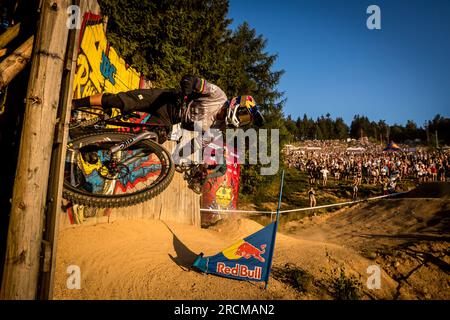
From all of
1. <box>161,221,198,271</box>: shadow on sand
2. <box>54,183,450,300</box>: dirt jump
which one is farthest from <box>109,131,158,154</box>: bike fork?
<box>161,221,198,271</box>: shadow on sand

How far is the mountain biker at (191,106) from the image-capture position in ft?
14.1

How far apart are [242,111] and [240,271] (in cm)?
305

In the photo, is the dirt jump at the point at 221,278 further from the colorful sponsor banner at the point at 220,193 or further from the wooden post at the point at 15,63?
the wooden post at the point at 15,63

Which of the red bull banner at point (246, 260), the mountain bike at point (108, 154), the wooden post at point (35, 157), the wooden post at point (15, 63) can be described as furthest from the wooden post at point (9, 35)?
the red bull banner at point (246, 260)

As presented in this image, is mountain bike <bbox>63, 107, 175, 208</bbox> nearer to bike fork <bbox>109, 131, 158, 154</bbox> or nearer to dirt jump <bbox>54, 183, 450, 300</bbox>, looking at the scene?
bike fork <bbox>109, 131, 158, 154</bbox>

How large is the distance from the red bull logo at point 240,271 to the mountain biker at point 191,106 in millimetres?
2704

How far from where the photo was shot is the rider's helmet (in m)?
4.46

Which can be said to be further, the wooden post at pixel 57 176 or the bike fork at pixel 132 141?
the bike fork at pixel 132 141

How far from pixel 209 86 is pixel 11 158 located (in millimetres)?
Answer: 2853

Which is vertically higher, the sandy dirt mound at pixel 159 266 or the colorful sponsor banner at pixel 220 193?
the colorful sponsor banner at pixel 220 193

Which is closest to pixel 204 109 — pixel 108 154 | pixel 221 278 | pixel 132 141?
Answer: pixel 132 141

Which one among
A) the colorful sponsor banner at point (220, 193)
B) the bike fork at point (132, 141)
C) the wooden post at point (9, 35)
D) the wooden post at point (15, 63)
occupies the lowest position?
the colorful sponsor banner at point (220, 193)

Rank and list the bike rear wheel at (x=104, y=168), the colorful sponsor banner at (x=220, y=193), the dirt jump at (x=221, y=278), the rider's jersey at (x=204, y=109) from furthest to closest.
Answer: the colorful sponsor banner at (x=220, y=193)
the rider's jersey at (x=204, y=109)
the dirt jump at (x=221, y=278)
the bike rear wheel at (x=104, y=168)

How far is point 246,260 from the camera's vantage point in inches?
200
